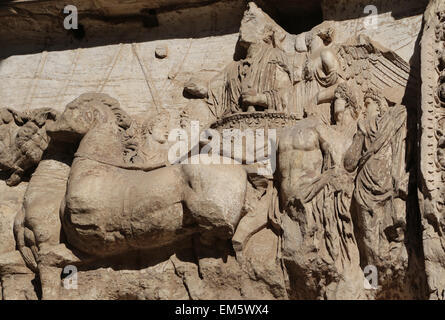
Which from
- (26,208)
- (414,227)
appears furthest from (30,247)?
(414,227)

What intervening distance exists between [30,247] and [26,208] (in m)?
0.30

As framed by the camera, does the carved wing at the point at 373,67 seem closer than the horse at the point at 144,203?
No

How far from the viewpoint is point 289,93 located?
22.6 feet

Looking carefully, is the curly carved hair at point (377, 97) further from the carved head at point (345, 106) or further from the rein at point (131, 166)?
Answer: the rein at point (131, 166)

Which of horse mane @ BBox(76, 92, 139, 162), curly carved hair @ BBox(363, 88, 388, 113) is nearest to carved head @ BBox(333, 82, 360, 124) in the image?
curly carved hair @ BBox(363, 88, 388, 113)

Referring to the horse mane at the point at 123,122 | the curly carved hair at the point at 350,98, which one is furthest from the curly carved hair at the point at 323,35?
the horse mane at the point at 123,122

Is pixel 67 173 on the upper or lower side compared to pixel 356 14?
lower

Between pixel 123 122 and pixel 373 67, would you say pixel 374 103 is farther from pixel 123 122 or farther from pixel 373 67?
pixel 123 122

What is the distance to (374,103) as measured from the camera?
6.64m

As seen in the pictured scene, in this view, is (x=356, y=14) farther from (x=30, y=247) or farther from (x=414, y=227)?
(x=30, y=247)

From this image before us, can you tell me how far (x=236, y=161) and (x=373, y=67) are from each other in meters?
1.32

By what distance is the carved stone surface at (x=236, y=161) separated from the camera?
6.01 m

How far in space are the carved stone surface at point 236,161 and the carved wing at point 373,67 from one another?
0.04ft

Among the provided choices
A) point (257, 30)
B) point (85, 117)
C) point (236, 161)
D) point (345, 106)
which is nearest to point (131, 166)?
point (85, 117)
